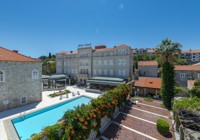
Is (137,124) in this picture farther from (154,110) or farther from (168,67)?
(168,67)

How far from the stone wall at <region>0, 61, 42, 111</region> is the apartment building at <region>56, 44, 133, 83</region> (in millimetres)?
22094

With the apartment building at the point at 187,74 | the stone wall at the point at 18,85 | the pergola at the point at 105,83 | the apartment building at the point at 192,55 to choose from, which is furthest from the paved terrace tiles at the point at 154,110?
the apartment building at the point at 192,55

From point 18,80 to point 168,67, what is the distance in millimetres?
28661

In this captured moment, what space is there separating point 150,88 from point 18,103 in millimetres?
29849

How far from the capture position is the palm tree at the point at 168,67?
22266 mm

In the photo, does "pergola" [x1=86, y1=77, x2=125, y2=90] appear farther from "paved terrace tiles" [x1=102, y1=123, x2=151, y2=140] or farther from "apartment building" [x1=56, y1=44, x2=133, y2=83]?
"paved terrace tiles" [x1=102, y1=123, x2=151, y2=140]

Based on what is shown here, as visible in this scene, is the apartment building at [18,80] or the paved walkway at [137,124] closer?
the paved walkway at [137,124]

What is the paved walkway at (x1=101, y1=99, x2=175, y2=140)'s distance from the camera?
13.6m

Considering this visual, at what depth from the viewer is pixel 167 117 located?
60.1 ft

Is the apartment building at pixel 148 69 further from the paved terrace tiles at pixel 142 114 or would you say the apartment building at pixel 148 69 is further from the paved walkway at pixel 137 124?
the paved terrace tiles at pixel 142 114

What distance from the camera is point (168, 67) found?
2252 centimetres

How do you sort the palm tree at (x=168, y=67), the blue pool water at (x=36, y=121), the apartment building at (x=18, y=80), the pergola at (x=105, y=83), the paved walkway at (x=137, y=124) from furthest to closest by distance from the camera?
the pergola at (x=105, y=83)
the palm tree at (x=168, y=67)
the apartment building at (x=18, y=80)
the paved walkway at (x=137, y=124)
the blue pool water at (x=36, y=121)

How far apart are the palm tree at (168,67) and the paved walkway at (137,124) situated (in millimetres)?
2790

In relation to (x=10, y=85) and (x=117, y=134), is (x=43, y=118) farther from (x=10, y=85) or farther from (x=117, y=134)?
(x=117, y=134)
